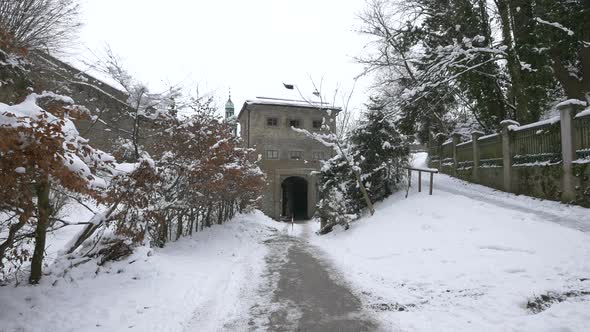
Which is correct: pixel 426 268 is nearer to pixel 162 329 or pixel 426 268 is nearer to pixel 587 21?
pixel 162 329

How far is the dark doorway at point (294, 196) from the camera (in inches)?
1400

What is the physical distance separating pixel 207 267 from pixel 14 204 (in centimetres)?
556

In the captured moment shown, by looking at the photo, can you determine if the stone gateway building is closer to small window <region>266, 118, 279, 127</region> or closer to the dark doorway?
small window <region>266, 118, 279, 127</region>

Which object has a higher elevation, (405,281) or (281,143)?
(281,143)

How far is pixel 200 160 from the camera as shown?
9.55m

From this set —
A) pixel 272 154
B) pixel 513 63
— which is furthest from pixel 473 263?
pixel 272 154

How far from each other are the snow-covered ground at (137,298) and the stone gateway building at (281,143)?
21.5m

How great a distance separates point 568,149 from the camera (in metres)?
9.07

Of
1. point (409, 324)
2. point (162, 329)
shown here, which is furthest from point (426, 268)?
point (162, 329)

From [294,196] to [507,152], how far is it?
26128mm

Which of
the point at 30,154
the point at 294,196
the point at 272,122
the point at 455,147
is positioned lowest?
the point at 294,196

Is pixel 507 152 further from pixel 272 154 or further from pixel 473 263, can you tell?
pixel 272 154

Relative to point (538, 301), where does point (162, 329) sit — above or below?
below

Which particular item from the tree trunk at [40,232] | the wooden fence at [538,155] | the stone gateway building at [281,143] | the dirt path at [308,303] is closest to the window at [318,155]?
the stone gateway building at [281,143]
